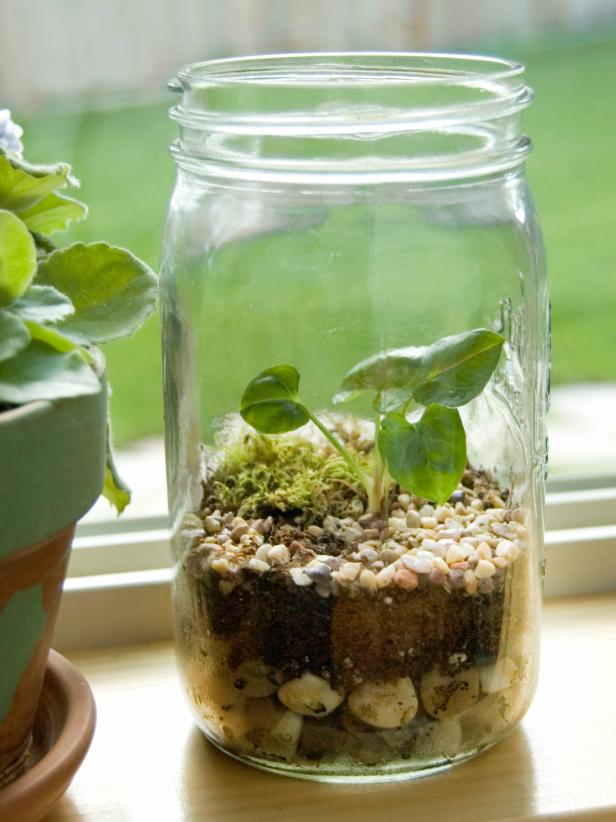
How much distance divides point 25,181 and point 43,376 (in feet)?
0.45

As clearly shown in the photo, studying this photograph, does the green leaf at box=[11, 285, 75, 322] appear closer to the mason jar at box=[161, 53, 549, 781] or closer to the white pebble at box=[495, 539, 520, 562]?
the mason jar at box=[161, 53, 549, 781]

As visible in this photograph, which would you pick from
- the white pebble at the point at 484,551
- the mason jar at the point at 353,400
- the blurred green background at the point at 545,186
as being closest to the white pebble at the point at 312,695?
the mason jar at the point at 353,400

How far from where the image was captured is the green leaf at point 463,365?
0.66 m

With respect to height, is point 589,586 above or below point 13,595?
below

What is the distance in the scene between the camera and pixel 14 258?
0.56m

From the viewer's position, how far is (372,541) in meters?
0.68

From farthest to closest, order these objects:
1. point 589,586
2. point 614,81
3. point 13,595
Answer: point 614,81, point 589,586, point 13,595

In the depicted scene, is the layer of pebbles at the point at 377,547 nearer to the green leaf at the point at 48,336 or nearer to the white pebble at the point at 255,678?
the white pebble at the point at 255,678

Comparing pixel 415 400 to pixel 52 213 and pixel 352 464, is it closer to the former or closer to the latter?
pixel 352 464

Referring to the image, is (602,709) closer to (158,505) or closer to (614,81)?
(158,505)

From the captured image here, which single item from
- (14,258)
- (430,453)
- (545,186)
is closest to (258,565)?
(430,453)

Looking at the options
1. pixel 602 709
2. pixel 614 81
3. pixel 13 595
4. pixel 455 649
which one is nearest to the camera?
pixel 13 595

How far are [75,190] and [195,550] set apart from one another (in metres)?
0.36

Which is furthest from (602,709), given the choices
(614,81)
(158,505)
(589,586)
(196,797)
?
(614,81)
